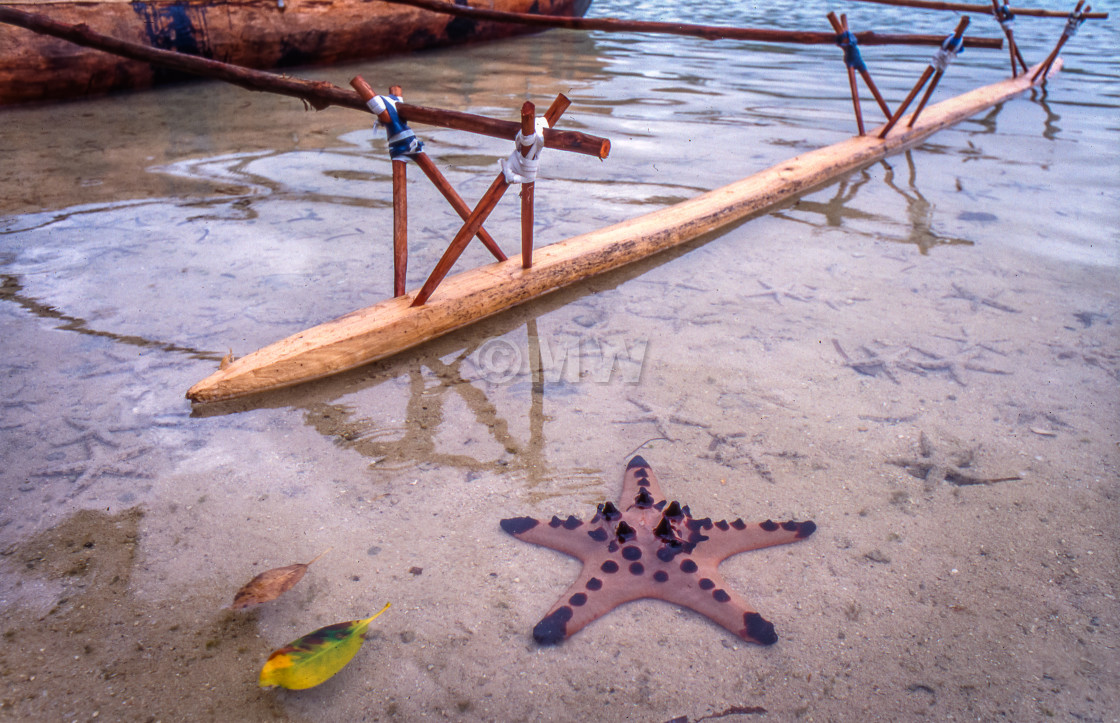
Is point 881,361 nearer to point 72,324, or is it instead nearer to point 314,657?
point 314,657

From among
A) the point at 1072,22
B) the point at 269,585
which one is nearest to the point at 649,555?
the point at 269,585

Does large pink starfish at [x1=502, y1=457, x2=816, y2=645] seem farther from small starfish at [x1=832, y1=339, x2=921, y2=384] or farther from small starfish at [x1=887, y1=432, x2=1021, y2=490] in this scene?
small starfish at [x1=832, y1=339, x2=921, y2=384]

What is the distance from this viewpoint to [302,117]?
6.53 meters

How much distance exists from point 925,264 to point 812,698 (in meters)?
3.02

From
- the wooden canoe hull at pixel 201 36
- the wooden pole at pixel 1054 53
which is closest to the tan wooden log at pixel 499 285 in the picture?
the wooden canoe hull at pixel 201 36

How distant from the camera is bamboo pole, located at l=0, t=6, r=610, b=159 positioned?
2.78 m

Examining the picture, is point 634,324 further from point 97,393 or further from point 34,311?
point 34,311

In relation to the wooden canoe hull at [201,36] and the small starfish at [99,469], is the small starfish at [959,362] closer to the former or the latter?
the small starfish at [99,469]

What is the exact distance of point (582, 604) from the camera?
1.93 m

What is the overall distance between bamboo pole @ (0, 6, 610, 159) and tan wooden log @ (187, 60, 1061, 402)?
0.70 m

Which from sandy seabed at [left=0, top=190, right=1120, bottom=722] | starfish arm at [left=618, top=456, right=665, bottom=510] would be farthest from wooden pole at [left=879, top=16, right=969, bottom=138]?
starfish arm at [left=618, top=456, right=665, bottom=510]

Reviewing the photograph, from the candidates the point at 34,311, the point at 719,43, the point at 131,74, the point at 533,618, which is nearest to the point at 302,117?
the point at 131,74

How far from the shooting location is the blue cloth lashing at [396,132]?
305 cm

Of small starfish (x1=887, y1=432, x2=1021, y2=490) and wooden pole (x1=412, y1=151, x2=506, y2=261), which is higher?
wooden pole (x1=412, y1=151, x2=506, y2=261)
